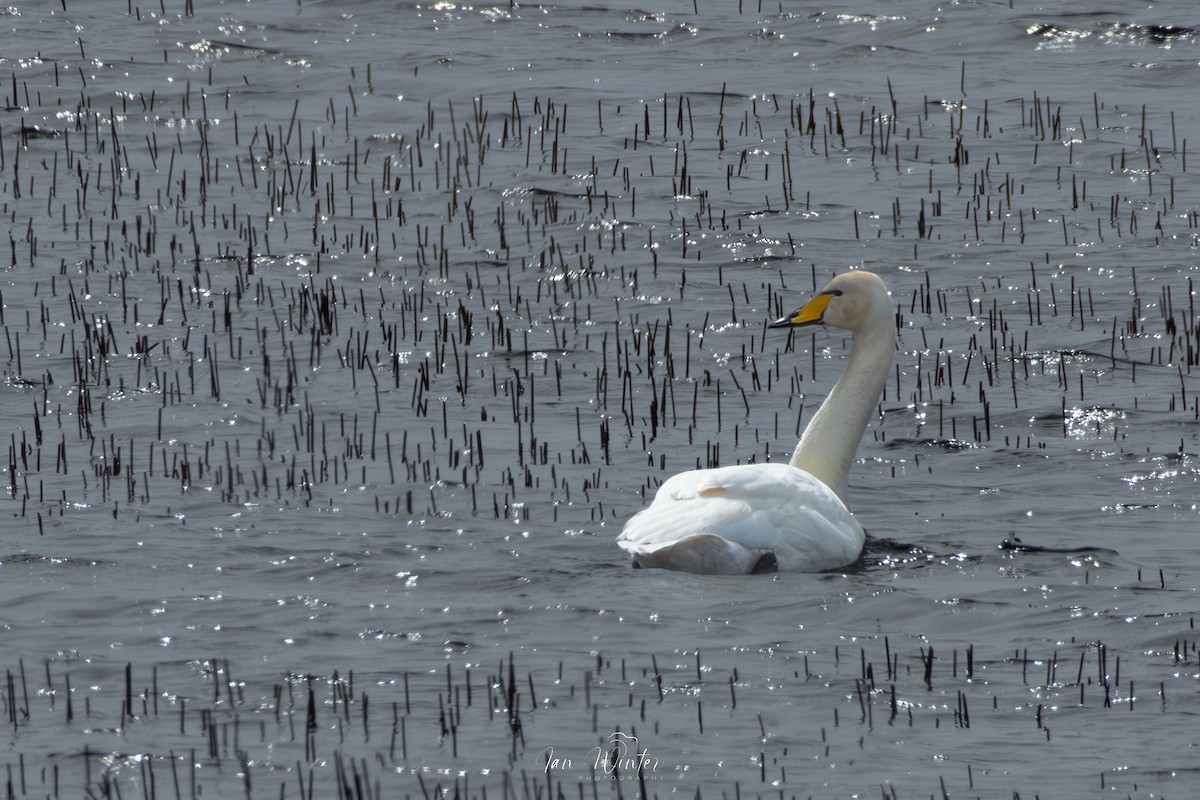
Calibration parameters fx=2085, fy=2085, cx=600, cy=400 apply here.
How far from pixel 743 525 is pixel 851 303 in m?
2.05

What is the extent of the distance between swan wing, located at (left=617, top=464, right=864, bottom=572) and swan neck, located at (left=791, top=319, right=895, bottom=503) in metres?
0.73

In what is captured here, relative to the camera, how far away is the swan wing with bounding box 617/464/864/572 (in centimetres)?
795

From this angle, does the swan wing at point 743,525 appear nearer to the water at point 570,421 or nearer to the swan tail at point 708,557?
the swan tail at point 708,557

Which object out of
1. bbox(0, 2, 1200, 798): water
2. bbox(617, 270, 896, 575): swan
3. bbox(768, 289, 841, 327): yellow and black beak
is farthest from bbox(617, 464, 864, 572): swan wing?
bbox(768, 289, 841, 327): yellow and black beak

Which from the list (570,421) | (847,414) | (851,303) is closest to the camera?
(847,414)

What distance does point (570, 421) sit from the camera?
10406 mm

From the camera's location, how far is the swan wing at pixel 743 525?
7.95 metres

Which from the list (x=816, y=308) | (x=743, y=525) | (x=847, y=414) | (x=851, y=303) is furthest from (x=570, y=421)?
(x=743, y=525)

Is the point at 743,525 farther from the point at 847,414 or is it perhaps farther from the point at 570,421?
the point at 570,421

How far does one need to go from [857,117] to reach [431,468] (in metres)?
10.5

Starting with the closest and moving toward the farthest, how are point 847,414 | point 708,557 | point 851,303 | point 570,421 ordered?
point 708,557 → point 847,414 → point 851,303 → point 570,421

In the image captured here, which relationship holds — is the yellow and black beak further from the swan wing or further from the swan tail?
the swan tail

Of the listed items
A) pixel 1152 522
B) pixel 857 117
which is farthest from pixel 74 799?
pixel 857 117

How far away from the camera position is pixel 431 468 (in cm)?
945
